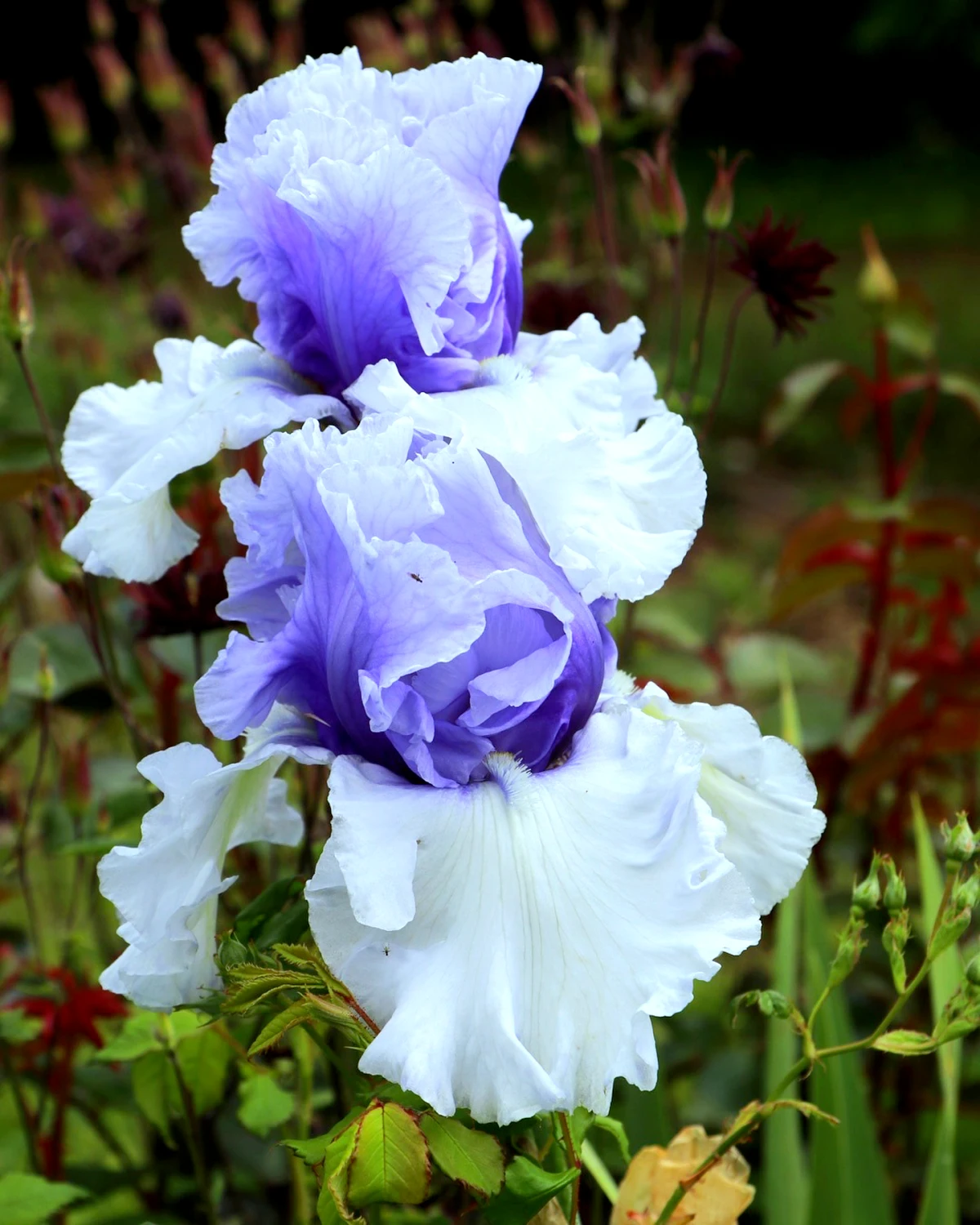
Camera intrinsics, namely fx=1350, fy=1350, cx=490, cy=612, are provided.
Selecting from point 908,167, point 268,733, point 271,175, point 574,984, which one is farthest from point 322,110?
point 908,167

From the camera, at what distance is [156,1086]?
920mm

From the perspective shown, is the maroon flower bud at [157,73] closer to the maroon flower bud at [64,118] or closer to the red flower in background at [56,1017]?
the maroon flower bud at [64,118]

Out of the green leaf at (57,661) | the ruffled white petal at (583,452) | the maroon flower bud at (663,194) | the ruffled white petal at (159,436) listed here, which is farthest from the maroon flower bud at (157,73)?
the ruffled white petal at (583,452)

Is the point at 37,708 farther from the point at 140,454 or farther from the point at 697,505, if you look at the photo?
the point at 697,505

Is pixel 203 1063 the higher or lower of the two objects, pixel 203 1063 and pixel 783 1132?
the higher

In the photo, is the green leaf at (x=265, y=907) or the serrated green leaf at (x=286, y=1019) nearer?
the serrated green leaf at (x=286, y=1019)

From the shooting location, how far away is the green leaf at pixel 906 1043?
A: 67cm

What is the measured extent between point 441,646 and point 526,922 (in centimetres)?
12

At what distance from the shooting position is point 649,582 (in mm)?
641

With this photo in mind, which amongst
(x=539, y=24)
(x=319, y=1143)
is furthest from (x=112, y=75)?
(x=319, y=1143)

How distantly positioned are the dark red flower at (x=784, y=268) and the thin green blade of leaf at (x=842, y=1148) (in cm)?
47

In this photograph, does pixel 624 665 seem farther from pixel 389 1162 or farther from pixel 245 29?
pixel 245 29

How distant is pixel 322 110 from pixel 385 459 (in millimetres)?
222

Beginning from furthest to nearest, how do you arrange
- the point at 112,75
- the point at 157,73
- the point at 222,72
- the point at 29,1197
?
the point at 112,75
the point at 157,73
the point at 222,72
the point at 29,1197
